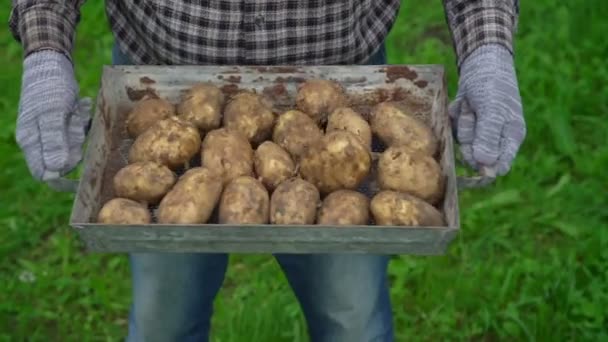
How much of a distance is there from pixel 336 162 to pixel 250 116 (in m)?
0.27

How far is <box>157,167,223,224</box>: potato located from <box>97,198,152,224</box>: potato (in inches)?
1.6

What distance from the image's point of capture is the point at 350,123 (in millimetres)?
2047

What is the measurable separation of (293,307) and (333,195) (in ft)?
3.39

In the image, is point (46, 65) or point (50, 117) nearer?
point (50, 117)

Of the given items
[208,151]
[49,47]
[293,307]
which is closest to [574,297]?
[293,307]

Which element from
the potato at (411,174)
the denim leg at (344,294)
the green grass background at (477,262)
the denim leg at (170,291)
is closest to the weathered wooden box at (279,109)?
the potato at (411,174)

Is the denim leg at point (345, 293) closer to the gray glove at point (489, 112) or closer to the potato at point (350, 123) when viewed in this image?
the potato at point (350, 123)

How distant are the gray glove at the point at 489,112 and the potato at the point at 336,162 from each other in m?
0.21

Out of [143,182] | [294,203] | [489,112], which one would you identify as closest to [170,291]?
[143,182]

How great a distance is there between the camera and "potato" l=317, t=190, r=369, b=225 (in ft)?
5.99

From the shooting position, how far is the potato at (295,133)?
6.71 feet

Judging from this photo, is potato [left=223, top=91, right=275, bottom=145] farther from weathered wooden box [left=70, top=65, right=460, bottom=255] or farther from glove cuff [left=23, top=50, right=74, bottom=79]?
glove cuff [left=23, top=50, right=74, bottom=79]

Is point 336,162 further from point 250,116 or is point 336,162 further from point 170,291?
point 170,291

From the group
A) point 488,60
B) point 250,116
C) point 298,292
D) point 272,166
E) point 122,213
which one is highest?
point 488,60
